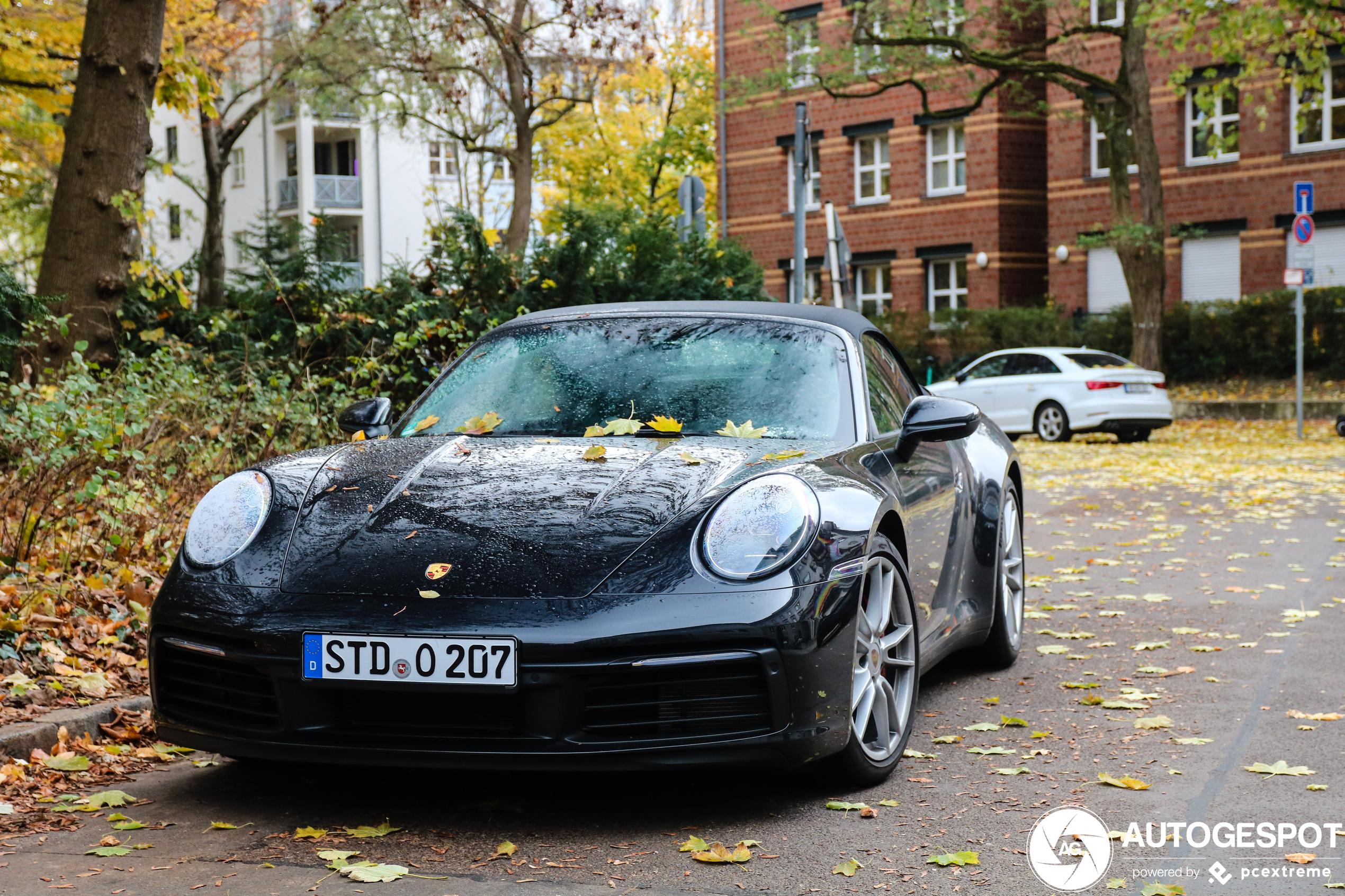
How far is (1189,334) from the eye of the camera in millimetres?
30000

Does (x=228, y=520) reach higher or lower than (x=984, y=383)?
lower

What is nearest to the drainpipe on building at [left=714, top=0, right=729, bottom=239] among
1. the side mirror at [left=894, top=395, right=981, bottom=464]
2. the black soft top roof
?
the black soft top roof

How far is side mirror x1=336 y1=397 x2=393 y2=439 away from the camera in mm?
5238

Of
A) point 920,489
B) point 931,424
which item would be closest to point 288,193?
point 920,489

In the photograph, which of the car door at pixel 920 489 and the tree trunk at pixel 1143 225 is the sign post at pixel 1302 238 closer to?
the tree trunk at pixel 1143 225

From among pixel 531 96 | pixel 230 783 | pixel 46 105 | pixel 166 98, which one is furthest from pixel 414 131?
pixel 230 783

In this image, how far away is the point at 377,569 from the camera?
147 inches

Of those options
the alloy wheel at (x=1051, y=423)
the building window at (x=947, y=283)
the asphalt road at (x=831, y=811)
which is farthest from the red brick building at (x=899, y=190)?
the asphalt road at (x=831, y=811)

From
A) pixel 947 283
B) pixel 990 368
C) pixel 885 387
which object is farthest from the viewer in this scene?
pixel 947 283

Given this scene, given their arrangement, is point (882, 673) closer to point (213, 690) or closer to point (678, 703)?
point (678, 703)

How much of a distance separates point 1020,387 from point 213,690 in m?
20.2

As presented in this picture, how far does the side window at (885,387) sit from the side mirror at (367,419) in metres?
1.72

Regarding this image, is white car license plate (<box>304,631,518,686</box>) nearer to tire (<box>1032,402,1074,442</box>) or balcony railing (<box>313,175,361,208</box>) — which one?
tire (<box>1032,402,1074,442</box>)

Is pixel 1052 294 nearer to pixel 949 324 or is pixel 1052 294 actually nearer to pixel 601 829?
pixel 949 324
